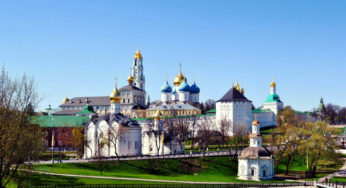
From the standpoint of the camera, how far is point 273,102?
107 metres

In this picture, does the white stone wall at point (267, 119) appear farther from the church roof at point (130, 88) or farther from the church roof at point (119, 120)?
the church roof at point (119, 120)

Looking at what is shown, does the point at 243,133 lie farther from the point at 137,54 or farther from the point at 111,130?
the point at 137,54

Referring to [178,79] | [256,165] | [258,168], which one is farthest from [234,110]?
[178,79]

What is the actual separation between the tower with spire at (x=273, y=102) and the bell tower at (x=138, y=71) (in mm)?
42516

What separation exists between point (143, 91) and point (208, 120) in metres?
38.6

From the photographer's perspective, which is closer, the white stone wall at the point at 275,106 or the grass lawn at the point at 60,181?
the grass lawn at the point at 60,181

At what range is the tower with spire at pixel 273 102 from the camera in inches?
4186

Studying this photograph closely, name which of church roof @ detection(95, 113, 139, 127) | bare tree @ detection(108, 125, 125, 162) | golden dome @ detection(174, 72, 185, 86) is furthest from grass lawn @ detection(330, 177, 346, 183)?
golden dome @ detection(174, 72, 185, 86)

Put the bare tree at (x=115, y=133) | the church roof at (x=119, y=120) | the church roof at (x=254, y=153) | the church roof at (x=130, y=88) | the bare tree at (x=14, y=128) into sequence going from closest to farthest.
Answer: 1. the bare tree at (x=14, y=128)
2. the church roof at (x=254, y=153)
3. the bare tree at (x=115, y=133)
4. the church roof at (x=119, y=120)
5. the church roof at (x=130, y=88)

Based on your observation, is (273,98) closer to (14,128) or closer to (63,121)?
(63,121)

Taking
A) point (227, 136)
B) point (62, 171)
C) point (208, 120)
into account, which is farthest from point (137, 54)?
point (62, 171)

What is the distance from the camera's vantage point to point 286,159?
71.9 meters

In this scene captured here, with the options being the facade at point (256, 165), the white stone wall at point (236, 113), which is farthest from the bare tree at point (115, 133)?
the white stone wall at point (236, 113)

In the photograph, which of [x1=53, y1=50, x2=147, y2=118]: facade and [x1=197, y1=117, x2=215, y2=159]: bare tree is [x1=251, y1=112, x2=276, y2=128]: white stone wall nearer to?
[x1=197, y1=117, x2=215, y2=159]: bare tree
